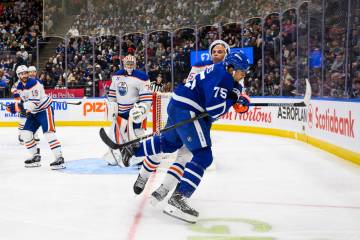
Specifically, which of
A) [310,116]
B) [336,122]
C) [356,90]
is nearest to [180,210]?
[356,90]

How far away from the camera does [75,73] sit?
40.3 ft

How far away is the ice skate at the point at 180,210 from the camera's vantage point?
10.1ft

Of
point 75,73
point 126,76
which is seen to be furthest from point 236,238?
point 75,73

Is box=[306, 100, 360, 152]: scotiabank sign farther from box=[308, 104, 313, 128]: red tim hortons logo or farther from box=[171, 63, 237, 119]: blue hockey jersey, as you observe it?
box=[171, 63, 237, 119]: blue hockey jersey

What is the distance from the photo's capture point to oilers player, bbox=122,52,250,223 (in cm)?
300

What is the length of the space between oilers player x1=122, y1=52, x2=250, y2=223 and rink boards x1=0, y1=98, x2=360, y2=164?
294 cm

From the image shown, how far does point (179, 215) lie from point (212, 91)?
32.7 inches

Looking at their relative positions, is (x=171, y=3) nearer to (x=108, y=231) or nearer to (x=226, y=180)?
(x=226, y=180)

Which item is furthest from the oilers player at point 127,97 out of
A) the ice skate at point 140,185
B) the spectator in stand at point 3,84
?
the spectator in stand at point 3,84

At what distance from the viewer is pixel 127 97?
5.58m

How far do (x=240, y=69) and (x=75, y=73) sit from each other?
31.9 ft

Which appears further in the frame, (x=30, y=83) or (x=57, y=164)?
(x=30, y=83)

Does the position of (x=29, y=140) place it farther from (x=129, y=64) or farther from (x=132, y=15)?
(x=132, y=15)

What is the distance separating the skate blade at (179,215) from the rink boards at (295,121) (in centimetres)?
315
